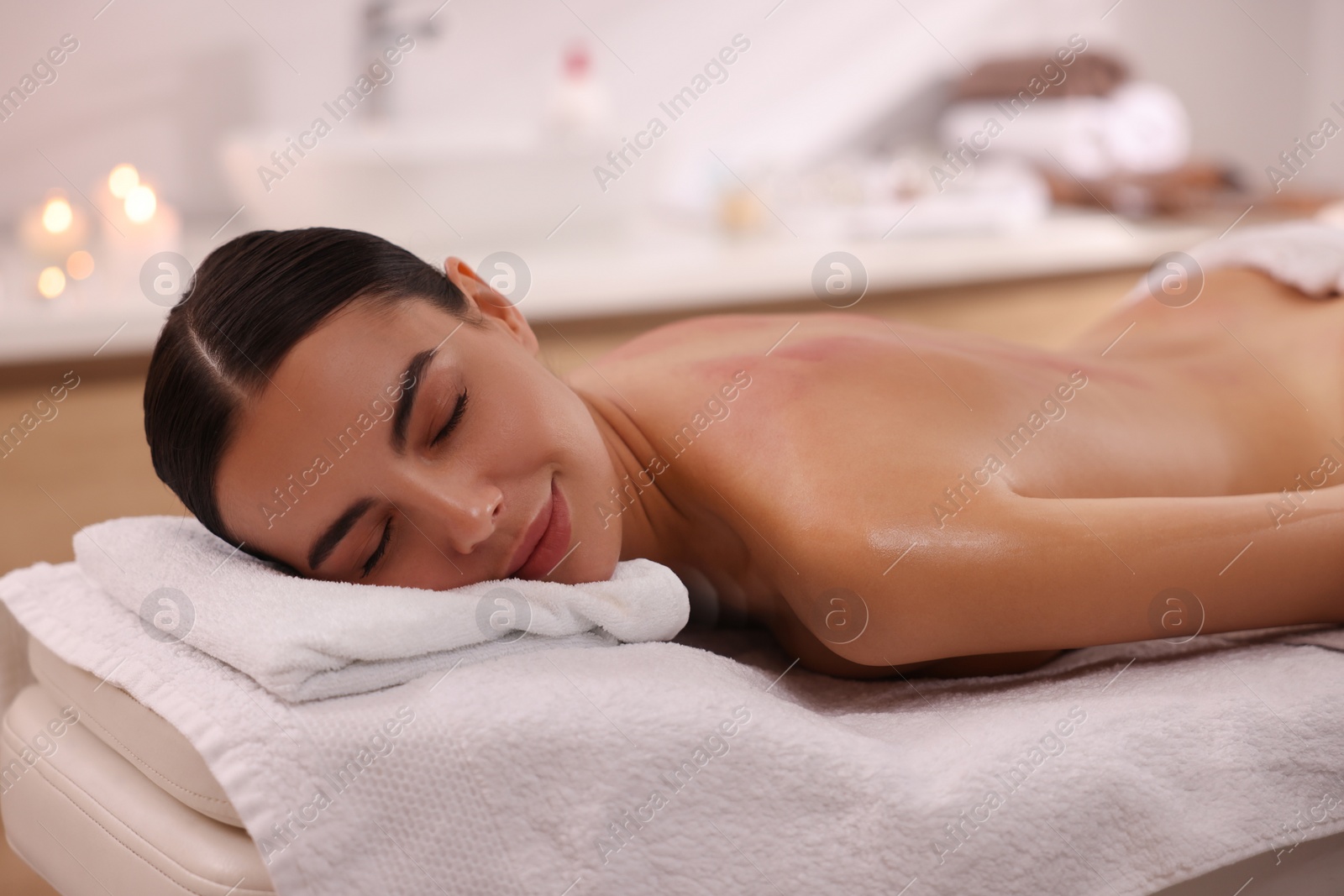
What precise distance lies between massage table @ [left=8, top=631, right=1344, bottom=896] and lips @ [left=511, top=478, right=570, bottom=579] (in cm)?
26

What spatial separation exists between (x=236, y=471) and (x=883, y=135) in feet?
7.18

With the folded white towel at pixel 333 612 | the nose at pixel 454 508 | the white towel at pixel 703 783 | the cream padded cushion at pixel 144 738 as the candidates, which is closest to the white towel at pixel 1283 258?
the white towel at pixel 703 783

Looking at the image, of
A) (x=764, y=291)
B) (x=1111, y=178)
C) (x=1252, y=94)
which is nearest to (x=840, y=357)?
(x=764, y=291)

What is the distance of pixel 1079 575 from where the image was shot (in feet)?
2.53

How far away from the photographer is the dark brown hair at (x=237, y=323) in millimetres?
754

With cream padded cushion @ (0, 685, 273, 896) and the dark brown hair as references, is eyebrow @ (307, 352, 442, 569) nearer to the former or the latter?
the dark brown hair

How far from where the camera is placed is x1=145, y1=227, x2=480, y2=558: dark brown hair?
754mm

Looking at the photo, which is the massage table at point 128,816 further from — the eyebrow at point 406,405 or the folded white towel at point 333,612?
the eyebrow at point 406,405

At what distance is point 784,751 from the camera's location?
687 millimetres

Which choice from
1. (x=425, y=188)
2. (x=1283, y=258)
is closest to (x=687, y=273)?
(x=425, y=188)

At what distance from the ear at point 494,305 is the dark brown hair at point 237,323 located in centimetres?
9

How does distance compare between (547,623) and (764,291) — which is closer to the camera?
(547,623)

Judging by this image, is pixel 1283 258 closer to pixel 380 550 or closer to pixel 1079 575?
pixel 1079 575

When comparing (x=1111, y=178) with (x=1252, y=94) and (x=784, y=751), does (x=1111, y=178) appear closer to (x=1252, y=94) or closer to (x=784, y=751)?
Answer: (x=1252, y=94)
